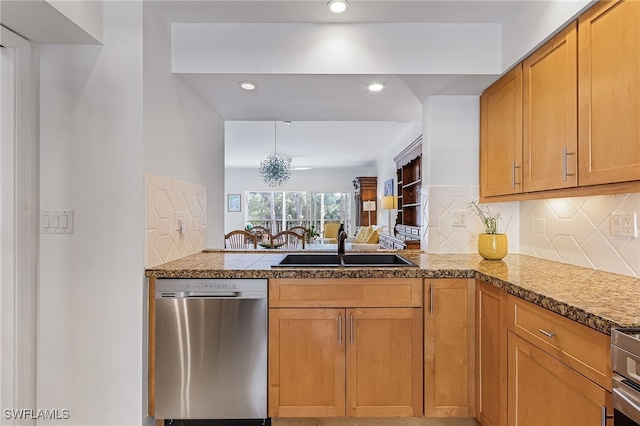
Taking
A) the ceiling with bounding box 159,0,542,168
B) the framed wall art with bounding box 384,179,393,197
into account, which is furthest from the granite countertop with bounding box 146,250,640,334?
the framed wall art with bounding box 384,179,393,197

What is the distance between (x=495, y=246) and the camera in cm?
207

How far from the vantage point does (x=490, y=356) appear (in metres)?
1.63

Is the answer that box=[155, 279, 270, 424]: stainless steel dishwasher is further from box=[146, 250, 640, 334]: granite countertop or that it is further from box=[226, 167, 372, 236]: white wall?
box=[226, 167, 372, 236]: white wall

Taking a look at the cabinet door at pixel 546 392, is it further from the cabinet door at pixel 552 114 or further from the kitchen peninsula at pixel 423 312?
the cabinet door at pixel 552 114

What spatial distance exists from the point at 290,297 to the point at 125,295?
2.59 ft

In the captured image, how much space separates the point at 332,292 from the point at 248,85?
1.39m

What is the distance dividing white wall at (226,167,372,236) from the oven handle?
8675 mm

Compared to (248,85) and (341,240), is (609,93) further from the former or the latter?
(248,85)

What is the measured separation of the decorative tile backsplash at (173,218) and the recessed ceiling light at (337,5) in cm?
126

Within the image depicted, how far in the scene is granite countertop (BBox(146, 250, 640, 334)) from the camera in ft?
3.49

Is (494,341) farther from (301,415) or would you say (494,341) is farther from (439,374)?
(301,415)

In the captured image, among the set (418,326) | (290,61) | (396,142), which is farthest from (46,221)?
(396,142)

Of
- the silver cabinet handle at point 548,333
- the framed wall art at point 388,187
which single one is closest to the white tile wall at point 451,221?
the silver cabinet handle at point 548,333

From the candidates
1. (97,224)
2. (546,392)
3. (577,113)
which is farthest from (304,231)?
(546,392)
